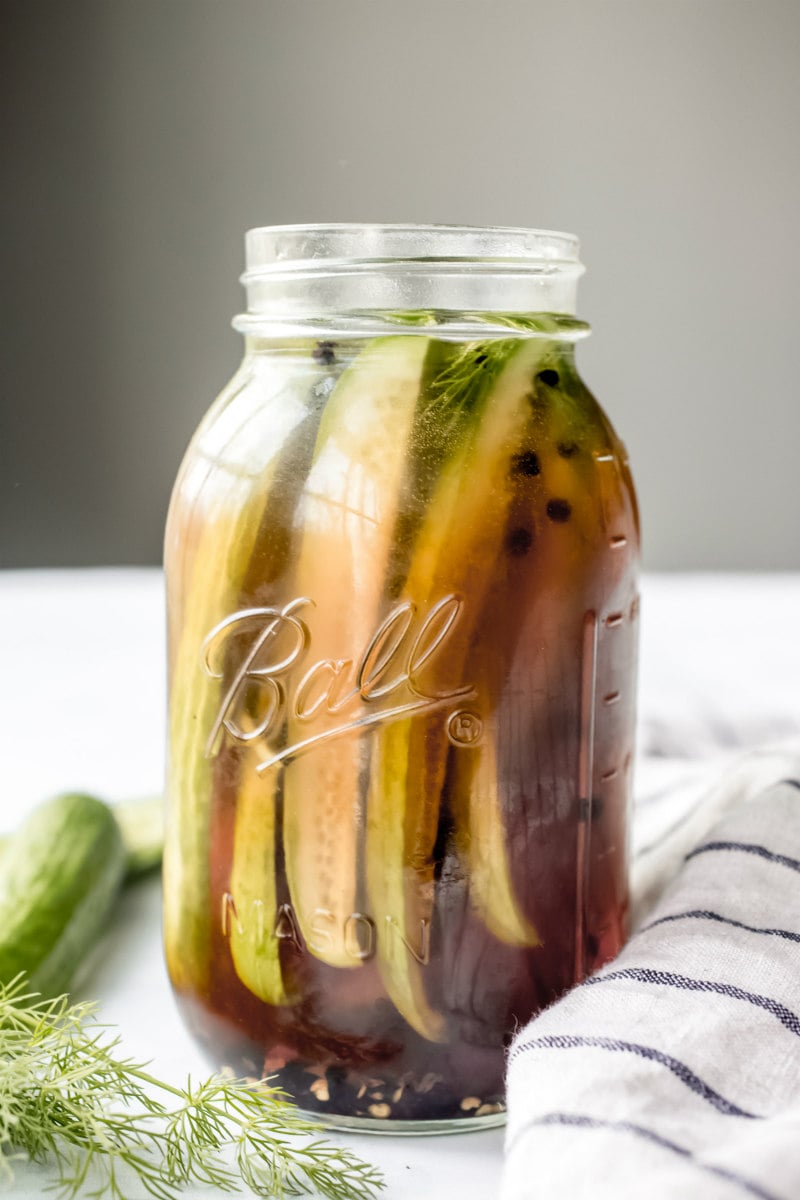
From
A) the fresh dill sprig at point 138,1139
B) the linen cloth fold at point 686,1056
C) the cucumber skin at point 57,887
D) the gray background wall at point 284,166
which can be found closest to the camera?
the linen cloth fold at point 686,1056

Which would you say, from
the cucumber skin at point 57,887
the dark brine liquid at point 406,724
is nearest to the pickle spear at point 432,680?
the dark brine liquid at point 406,724

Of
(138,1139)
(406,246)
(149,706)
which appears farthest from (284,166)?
(138,1139)

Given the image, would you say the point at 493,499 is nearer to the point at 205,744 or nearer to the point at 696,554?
the point at 205,744

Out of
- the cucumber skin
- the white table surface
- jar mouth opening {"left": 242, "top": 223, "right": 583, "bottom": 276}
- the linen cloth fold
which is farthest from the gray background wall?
the linen cloth fold

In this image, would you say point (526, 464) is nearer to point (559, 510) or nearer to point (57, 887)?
point (559, 510)

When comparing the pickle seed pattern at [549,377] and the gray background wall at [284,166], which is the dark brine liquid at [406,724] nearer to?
the pickle seed pattern at [549,377]

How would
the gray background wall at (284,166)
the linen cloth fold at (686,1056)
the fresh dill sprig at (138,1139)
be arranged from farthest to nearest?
the gray background wall at (284,166), the fresh dill sprig at (138,1139), the linen cloth fold at (686,1056)

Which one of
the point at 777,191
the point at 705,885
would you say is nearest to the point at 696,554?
the point at 777,191
